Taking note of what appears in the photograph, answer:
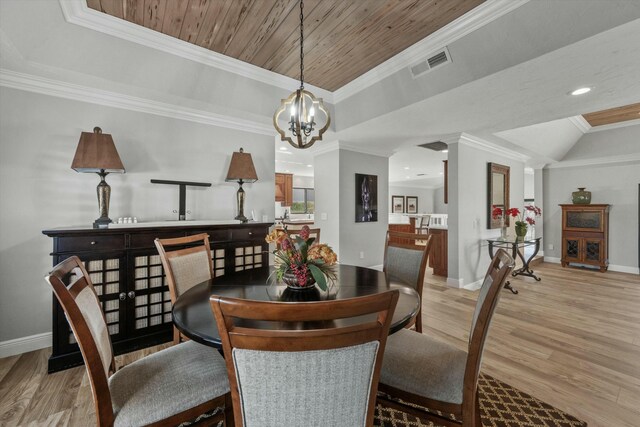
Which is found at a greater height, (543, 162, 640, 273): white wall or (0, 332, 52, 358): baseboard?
(543, 162, 640, 273): white wall

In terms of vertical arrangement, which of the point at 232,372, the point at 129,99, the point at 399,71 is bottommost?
the point at 232,372

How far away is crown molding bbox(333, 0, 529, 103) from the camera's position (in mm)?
1975

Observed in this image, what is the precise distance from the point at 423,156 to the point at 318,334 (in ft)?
22.3

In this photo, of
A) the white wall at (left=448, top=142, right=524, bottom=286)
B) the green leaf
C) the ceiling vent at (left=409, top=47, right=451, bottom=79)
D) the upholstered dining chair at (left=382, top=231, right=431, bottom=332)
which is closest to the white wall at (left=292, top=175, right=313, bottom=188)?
the white wall at (left=448, top=142, right=524, bottom=286)

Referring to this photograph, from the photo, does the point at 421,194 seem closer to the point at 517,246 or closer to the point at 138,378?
the point at 517,246

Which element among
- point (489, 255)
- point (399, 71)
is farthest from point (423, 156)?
point (399, 71)

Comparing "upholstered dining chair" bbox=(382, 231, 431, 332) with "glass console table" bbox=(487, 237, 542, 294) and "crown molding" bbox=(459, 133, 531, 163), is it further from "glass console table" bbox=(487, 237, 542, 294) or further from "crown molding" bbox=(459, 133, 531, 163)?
"glass console table" bbox=(487, 237, 542, 294)

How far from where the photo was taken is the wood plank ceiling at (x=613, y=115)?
436 cm

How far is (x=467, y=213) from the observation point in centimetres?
438

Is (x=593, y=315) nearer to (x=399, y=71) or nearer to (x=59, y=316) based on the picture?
(x=399, y=71)

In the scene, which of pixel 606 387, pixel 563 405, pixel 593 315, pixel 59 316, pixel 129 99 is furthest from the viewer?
pixel 593 315

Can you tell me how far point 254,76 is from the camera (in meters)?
2.96

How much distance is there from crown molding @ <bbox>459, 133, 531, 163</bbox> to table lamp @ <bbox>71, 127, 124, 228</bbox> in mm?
4383

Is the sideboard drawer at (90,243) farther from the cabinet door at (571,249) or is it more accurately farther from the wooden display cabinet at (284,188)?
the cabinet door at (571,249)
